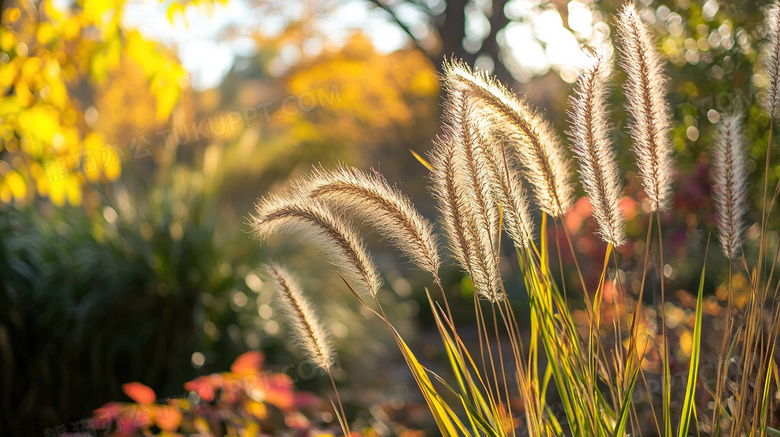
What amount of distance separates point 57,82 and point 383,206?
6.29 feet

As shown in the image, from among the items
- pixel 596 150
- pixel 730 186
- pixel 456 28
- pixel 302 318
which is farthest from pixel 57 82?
pixel 456 28

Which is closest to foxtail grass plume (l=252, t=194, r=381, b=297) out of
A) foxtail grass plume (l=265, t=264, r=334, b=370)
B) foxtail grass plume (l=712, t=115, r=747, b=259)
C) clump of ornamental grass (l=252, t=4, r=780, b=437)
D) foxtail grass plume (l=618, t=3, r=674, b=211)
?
clump of ornamental grass (l=252, t=4, r=780, b=437)

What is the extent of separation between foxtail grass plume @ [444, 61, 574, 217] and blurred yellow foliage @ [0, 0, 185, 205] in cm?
177

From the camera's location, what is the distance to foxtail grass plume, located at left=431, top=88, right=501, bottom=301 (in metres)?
0.98

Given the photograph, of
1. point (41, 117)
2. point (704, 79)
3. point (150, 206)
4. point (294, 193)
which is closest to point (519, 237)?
point (294, 193)

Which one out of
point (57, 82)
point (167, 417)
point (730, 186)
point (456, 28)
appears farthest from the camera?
point (456, 28)

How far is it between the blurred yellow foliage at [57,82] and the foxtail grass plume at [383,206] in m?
1.59

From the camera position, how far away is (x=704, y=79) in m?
2.95

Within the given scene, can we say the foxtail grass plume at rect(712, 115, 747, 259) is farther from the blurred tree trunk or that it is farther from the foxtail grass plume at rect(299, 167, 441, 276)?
the blurred tree trunk

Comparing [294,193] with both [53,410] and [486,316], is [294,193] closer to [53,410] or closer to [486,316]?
[53,410]

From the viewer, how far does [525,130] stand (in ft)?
3.34

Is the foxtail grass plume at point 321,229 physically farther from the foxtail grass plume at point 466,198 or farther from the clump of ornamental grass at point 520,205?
the foxtail grass plume at point 466,198

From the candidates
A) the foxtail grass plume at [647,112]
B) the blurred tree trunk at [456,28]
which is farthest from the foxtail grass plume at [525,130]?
the blurred tree trunk at [456,28]

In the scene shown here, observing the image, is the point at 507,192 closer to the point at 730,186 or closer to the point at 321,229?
the point at 321,229
